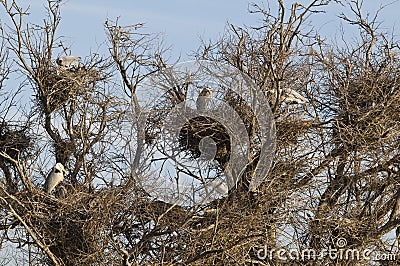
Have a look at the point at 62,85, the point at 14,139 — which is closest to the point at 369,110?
the point at 62,85

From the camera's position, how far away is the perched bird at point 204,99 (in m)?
10.3

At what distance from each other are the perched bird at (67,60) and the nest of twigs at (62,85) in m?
0.08

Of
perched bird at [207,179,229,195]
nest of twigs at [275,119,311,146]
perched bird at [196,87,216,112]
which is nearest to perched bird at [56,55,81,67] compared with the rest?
perched bird at [196,87,216,112]

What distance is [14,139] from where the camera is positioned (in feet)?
38.1

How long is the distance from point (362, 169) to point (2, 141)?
4529 millimetres

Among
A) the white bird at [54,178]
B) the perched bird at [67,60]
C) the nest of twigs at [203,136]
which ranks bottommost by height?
the white bird at [54,178]

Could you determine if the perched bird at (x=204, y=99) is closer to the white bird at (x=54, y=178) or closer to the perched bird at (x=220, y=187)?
the perched bird at (x=220, y=187)

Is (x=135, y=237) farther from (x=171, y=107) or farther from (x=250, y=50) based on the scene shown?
(x=250, y=50)

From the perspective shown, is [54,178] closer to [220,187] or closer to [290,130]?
[220,187]

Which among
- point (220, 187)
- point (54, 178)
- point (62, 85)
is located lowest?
point (220, 187)

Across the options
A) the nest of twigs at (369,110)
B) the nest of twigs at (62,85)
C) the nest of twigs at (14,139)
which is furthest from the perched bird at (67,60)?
the nest of twigs at (369,110)

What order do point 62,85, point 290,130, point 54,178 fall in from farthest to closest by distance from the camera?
point 62,85, point 54,178, point 290,130

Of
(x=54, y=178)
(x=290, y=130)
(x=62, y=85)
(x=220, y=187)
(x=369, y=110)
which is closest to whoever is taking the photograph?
(x=220, y=187)

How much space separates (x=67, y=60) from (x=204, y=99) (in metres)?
2.11
